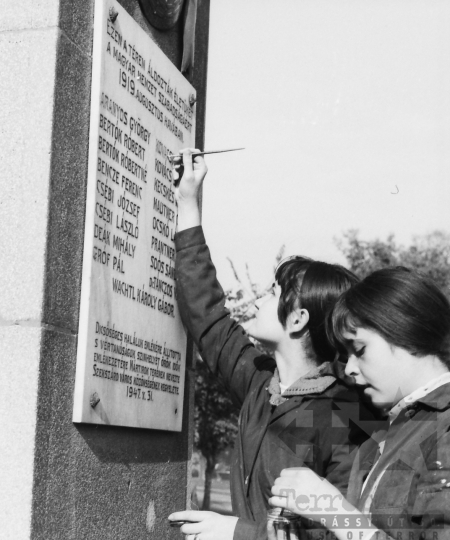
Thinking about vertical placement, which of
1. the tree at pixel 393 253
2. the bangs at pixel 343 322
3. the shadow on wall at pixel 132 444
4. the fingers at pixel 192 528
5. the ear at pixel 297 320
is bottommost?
the fingers at pixel 192 528

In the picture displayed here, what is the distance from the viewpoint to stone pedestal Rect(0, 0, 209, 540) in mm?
2168

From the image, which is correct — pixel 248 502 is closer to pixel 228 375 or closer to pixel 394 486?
pixel 228 375

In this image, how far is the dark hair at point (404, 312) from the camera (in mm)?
2074

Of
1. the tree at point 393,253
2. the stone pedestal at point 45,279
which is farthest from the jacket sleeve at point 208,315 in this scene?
the tree at point 393,253

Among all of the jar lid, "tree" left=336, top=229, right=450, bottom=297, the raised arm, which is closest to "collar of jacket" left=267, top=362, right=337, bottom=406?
the raised arm

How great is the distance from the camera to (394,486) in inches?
75.1

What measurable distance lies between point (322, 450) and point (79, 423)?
0.86m

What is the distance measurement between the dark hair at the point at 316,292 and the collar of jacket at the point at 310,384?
0.12 metres

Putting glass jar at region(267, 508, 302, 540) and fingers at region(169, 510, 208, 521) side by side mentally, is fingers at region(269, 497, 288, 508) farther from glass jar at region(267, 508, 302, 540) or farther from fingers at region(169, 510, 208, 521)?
fingers at region(169, 510, 208, 521)

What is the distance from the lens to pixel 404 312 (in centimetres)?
210

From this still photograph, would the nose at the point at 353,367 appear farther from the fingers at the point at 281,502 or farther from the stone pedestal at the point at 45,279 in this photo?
the stone pedestal at the point at 45,279

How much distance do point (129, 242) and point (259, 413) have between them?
0.78 metres

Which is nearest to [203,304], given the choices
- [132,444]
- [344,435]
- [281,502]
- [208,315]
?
[208,315]

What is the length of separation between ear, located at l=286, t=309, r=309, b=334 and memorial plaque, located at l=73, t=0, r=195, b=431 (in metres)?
0.47
